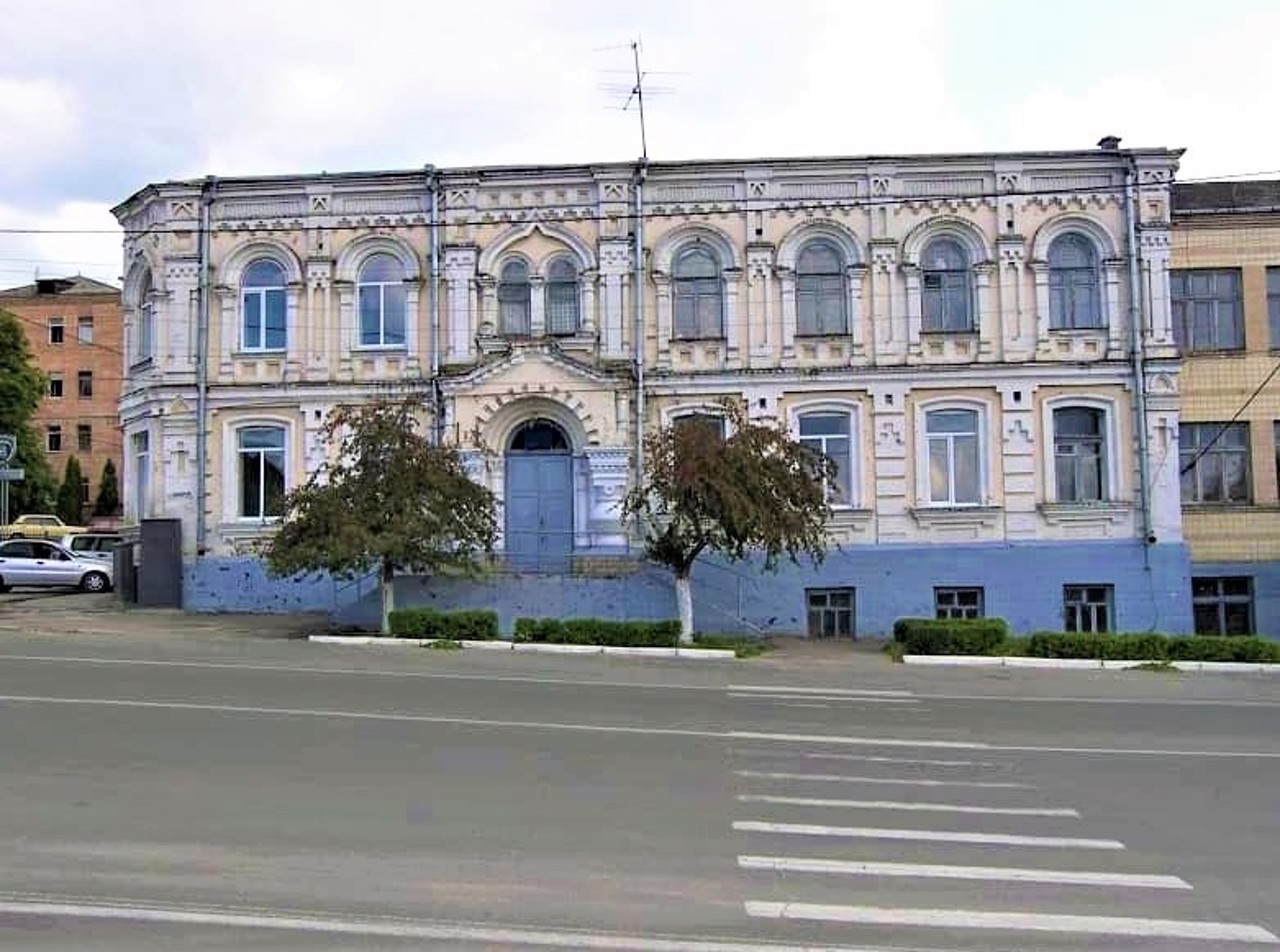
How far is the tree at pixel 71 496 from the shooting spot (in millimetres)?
68312

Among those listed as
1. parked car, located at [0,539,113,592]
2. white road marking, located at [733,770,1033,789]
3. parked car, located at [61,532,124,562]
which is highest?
parked car, located at [61,532,124,562]

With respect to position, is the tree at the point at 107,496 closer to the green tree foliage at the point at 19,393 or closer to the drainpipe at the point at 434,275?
the green tree foliage at the point at 19,393

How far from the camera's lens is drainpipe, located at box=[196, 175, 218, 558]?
26828 mm

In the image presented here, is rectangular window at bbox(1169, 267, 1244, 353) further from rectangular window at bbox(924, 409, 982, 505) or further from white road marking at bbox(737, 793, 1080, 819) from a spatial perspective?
white road marking at bbox(737, 793, 1080, 819)

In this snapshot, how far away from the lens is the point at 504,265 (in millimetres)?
26828

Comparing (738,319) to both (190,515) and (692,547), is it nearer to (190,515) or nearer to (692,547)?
(692,547)

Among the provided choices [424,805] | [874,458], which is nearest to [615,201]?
[874,458]

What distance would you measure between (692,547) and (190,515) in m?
11.3

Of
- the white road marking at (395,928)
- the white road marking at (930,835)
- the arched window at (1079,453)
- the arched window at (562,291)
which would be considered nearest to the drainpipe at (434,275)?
the arched window at (562,291)

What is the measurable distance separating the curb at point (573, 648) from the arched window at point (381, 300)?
26.1 ft

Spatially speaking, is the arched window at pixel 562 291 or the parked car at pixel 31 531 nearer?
the arched window at pixel 562 291

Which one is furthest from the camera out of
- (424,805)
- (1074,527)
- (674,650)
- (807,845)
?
(1074,527)

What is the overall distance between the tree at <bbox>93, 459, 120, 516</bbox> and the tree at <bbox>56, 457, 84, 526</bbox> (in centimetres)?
87

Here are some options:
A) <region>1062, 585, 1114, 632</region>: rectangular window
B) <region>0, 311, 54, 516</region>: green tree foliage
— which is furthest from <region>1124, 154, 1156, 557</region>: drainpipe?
<region>0, 311, 54, 516</region>: green tree foliage
